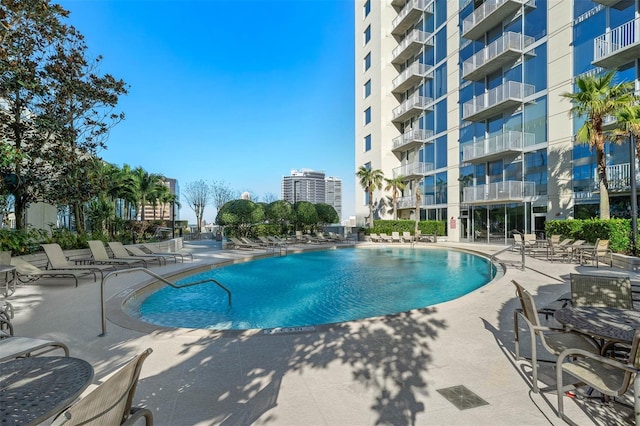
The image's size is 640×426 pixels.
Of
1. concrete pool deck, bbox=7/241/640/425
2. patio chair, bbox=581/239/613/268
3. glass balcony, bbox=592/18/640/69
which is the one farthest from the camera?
glass balcony, bbox=592/18/640/69

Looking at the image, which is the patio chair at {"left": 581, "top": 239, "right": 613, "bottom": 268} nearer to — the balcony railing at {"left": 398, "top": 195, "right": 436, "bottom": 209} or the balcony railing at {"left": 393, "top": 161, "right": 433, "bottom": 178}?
the balcony railing at {"left": 398, "top": 195, "right": 436, "bottom": 209}

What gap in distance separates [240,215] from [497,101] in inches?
743

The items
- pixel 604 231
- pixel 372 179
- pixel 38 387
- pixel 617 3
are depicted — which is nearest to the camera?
pixel 38 387

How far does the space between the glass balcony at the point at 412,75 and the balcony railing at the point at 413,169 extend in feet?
24.4

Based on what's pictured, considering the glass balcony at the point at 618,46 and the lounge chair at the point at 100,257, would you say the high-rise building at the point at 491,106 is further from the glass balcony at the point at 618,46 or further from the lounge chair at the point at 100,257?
the lounge chair at the point at 100,257

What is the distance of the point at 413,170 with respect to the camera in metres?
28.3

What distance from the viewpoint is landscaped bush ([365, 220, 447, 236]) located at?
81.4 feet

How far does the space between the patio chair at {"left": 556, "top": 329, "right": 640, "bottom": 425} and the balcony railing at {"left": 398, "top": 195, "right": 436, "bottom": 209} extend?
24.8m

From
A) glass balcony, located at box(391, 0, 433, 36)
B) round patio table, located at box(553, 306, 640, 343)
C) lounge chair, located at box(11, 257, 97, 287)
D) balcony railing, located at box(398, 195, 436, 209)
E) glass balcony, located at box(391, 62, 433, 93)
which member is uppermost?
glass balcony, located at box(391, 0, 433, 36)

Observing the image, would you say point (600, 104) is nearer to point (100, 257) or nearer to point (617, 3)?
point (617, 3)

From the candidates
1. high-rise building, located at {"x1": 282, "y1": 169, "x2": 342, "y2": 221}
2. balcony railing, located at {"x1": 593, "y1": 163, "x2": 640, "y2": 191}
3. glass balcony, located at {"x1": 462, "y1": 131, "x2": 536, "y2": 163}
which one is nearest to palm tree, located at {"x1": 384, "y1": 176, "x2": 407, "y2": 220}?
glass balcony, located at {"x1": 462, "y1": 131, "x2": 536, "y2": 163}

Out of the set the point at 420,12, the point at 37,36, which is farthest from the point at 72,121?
the point at 420,12

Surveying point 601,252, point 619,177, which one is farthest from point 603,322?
point 619,177

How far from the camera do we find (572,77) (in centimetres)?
1658
